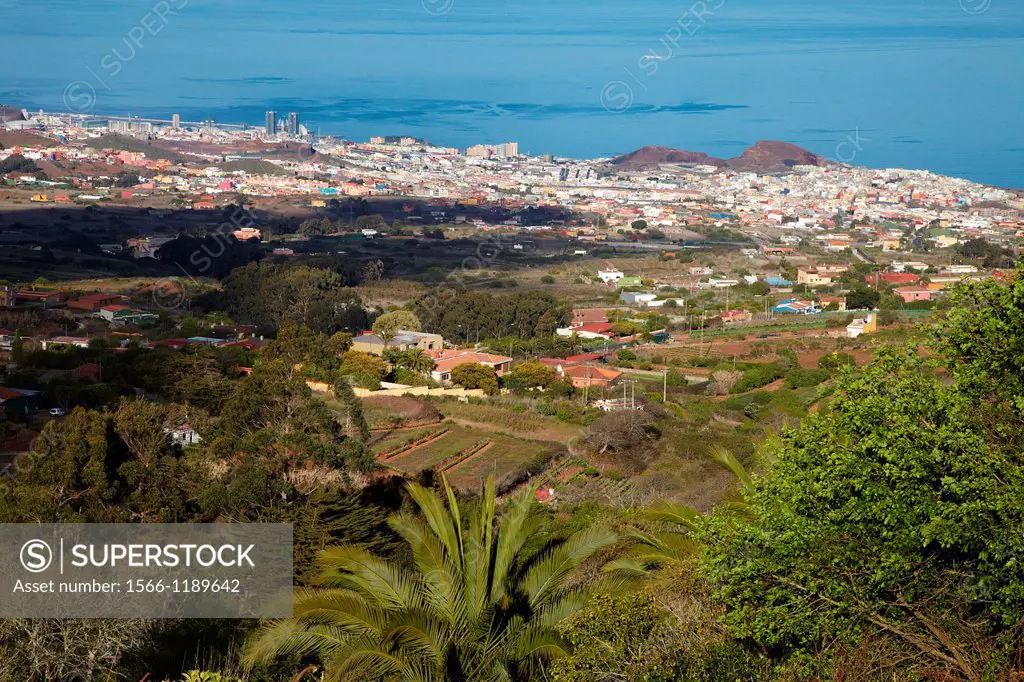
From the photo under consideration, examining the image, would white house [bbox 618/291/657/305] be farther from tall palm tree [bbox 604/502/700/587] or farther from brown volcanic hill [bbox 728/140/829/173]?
brown volcanic hill [bbox 728/140/829/173]

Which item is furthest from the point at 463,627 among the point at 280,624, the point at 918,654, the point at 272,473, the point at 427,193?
the point at 427,193

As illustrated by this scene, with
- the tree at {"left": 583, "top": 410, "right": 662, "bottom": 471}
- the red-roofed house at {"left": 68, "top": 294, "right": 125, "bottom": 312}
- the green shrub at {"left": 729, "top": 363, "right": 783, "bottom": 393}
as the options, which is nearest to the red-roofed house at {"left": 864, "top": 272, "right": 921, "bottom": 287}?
the green shrub at {"left": 729, "top": 363, "right": 783, "bottom": 393}

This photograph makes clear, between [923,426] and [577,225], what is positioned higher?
[577,225]

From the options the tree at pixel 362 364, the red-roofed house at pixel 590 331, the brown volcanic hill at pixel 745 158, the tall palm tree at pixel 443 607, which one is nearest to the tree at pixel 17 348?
the tree at pixel 362 364

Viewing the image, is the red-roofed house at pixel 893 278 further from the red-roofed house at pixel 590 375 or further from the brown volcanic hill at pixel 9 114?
the brown volcanic hill at pixel 9 114

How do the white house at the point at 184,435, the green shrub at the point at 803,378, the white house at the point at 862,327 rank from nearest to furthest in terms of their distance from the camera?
Answer: the white house at the point at 184,435 → the green shrub at the point at 803,378 → the white house at the point at 862,327

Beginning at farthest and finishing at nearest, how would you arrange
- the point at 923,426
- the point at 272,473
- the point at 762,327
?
the point at 762,327, the point at 272,473, the point at 923,426

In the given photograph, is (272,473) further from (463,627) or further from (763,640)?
(763,640)
